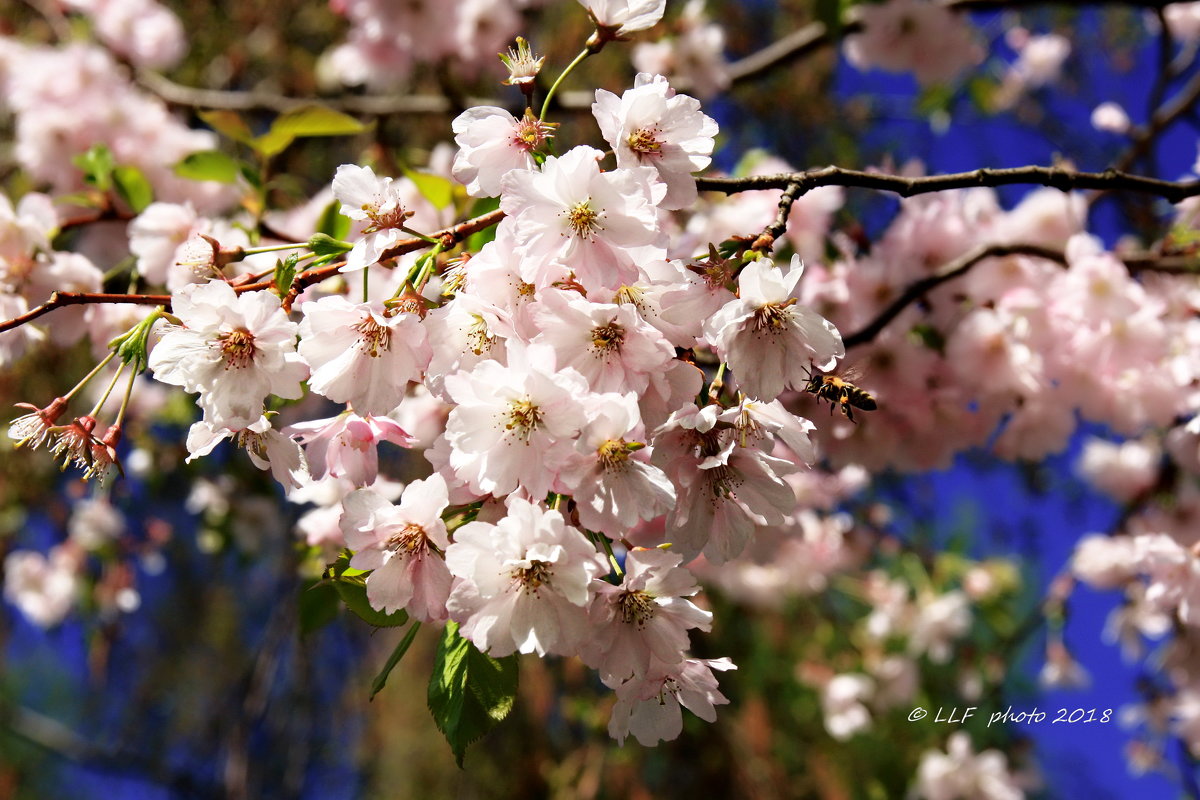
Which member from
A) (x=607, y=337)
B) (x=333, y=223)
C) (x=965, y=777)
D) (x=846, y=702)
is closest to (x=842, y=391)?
(x=607, y=337)

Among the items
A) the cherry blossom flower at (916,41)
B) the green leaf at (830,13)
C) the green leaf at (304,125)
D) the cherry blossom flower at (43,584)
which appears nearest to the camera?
the green leaf at (304,125)

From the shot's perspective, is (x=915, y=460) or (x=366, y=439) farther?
(x=915, y=460)

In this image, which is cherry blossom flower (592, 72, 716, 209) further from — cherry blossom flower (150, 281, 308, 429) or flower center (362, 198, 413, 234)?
cherry blossom flower (150, 281, 308, 429)

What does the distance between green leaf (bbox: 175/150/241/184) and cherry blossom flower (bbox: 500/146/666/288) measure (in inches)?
32.2

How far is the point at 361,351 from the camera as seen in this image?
740 millimetres

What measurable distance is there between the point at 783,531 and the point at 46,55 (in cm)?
218

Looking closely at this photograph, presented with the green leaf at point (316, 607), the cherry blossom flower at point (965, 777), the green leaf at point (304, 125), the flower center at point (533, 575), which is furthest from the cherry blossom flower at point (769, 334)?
the cherry blossom flower at point (965, 777)

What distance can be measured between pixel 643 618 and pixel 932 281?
79cm

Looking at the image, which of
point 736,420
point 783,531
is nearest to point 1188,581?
point 783,531

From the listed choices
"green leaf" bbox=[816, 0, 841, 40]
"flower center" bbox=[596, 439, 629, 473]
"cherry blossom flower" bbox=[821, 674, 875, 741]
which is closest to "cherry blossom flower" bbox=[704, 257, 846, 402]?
"flower center" bbox=[596, 439, 629, 473]

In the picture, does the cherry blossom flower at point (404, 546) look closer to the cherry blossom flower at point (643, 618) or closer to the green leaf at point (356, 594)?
the green leaf at point (356, 594)

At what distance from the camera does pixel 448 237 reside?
779mm

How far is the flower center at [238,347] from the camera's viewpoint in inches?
28.5

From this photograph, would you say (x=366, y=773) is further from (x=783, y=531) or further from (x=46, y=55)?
(x=783, y=531)
